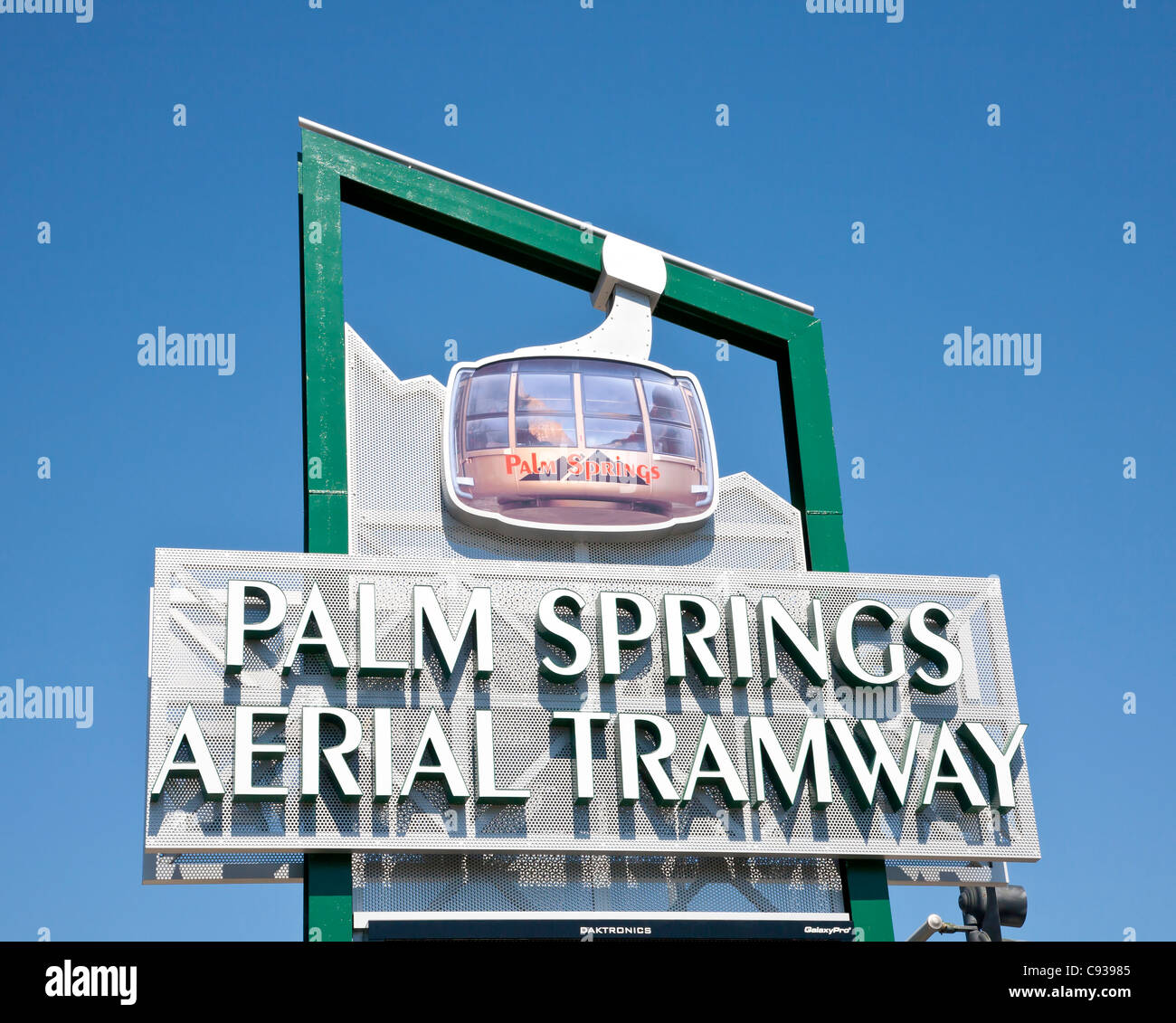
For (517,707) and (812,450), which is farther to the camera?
(812,450)

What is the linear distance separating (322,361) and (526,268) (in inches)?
110

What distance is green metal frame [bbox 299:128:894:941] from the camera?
627 inches

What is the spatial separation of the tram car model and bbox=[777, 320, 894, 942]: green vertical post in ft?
3.69

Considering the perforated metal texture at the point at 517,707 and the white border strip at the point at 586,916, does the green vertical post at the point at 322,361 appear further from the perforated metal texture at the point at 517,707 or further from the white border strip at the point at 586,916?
the white border strip at the point at 586,916

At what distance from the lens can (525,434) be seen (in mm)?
16688

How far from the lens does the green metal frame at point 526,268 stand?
15922mm

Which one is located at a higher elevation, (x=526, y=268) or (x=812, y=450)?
(x=526, y=268)

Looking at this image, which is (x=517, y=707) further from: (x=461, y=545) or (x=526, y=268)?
(x=526, y=268)

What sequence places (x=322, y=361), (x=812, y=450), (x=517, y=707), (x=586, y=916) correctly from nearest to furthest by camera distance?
(x=586, y=916) < (x=517, y=707) < (x=322, y=361) < (x=812, y=450)

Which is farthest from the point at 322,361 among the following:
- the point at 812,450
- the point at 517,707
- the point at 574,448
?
the point at 812,450

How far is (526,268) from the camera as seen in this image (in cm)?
1797

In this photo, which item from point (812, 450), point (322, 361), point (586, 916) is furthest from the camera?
point (812, 450)

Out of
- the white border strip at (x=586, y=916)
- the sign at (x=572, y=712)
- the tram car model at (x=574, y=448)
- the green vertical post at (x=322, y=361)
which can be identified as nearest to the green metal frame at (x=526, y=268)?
the green vertical post at (x=322, y=361)
